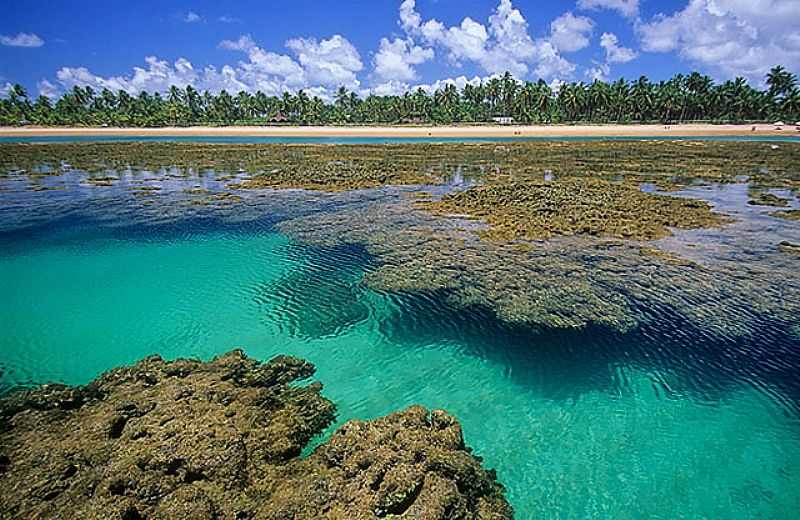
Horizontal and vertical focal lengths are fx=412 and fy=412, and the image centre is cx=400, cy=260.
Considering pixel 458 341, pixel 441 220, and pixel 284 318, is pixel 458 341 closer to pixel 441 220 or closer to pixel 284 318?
pixel 284 318

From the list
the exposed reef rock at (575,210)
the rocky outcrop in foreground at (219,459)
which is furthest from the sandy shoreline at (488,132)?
the rocky outcrop in foreground at (219,459)

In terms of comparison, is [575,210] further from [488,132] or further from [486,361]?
[488,132]

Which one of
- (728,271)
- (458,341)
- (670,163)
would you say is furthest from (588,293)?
(670,163)

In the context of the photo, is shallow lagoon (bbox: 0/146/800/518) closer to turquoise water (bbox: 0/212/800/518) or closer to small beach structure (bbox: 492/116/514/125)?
turquoise water (bbox: 0/212/800/518)

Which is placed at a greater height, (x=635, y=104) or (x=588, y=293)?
(x=635, y=104)

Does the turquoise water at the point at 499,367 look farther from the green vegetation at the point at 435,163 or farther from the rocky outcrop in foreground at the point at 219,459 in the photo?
the green vegetation at the point at 435,163
